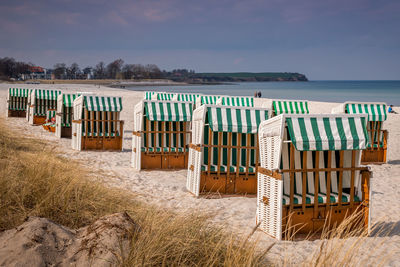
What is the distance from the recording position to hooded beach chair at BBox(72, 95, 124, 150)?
36.1 feet

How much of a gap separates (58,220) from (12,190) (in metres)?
0.59

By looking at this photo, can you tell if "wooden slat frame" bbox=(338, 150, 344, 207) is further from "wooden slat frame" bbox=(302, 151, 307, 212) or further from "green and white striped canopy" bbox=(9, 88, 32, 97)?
"green and white striped canopy" bbox=(9, 88, 32, 97)

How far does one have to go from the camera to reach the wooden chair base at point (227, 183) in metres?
7.00

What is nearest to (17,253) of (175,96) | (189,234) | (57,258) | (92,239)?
(57,258)

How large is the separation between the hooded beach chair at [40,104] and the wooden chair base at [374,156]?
12.1 metres

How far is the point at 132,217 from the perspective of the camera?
4133 millimetres

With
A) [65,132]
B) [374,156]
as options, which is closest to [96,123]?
[65,132]

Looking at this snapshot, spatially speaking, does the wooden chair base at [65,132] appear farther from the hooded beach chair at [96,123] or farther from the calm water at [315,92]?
the calm water at [315,92]

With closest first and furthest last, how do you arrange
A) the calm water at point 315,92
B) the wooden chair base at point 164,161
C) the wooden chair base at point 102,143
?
the wooden chair base at point 164,161, the wooden chair base at point 102,143, the calm water at point 315,92

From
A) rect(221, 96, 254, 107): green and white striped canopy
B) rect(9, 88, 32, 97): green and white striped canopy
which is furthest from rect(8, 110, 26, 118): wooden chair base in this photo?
rect(221, 96, 254, 107): green and white striped canopy

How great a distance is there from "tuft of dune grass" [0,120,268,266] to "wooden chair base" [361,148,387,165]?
726cm

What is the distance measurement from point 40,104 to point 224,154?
12514 mm

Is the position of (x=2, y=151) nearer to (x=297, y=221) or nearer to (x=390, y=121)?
(x=297, y=221)

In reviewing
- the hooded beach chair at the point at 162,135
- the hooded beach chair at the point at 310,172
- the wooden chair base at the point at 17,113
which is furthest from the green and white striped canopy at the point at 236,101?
the wooden chair base at the point at 17,113
